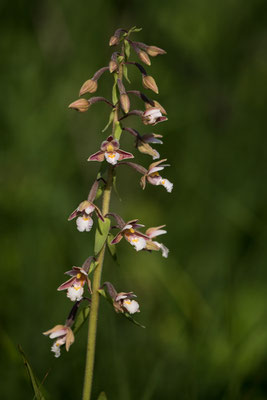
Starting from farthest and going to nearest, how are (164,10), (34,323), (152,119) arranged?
(164,10)
(34,323)
(152,119)

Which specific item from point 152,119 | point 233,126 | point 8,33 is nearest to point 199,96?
point 233,126

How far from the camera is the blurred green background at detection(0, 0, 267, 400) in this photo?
3357 millimetres

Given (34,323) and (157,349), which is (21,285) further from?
(157,349)

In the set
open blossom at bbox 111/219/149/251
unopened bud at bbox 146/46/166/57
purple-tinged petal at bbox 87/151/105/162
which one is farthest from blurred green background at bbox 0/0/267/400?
unopened bud at bbox 146/46/166/57

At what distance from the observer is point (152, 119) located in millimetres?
2246

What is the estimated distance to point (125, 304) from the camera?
2.17 m

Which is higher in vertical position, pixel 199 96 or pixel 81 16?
pixel 81 16

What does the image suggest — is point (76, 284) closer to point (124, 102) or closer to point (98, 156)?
point (98, 156)

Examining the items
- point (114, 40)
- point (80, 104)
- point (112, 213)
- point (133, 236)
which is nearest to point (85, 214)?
point (112, 213)

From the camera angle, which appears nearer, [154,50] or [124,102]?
[124,102]

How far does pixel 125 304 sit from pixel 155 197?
133 inches

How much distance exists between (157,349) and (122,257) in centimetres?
133

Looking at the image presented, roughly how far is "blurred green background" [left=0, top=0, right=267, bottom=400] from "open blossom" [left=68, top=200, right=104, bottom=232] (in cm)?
67

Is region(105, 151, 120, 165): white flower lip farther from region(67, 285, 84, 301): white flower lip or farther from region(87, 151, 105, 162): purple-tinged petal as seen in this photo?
region(67, 285, 84, 301): white flower lip
